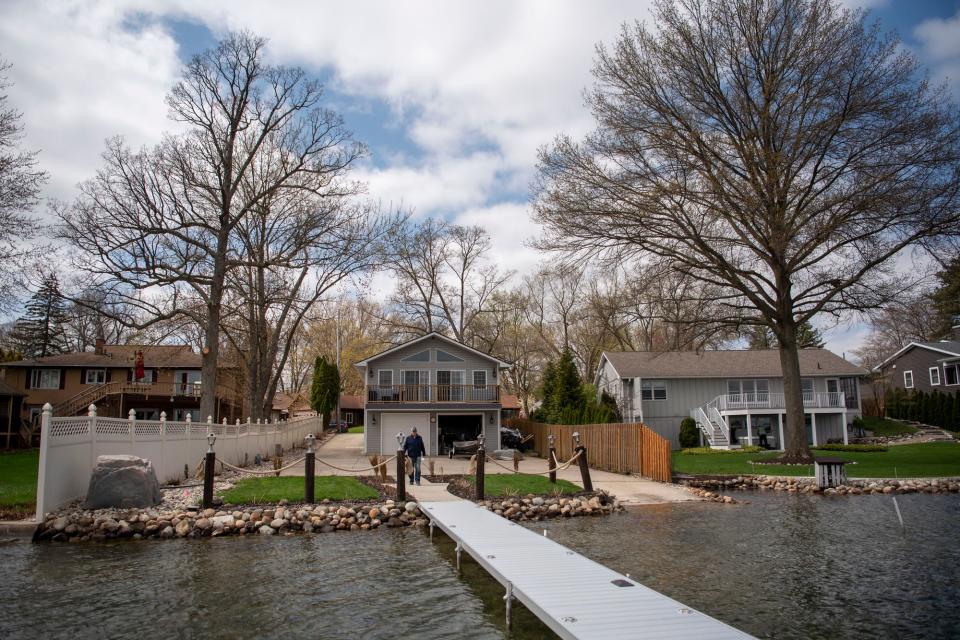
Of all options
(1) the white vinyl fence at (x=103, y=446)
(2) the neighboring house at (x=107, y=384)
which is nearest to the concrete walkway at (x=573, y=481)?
(1) the white vinyl fence at (x=103, y=446)

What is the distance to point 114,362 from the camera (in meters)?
41.4

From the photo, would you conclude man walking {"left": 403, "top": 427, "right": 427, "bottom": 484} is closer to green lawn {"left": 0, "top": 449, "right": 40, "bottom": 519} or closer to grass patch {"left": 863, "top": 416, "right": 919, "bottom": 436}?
green lawn {"left": 0, "top": 449, "right": 40, "bottom": 519}

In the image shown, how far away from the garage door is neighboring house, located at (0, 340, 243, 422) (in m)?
11.2

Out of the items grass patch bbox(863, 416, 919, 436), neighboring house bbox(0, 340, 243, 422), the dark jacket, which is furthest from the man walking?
grass patch bbox(863, 416, 919, 436)

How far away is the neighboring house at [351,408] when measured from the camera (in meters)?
62.9

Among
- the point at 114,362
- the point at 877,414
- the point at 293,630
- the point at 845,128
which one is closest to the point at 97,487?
the point at 293,630

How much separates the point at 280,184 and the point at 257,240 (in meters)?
4.91

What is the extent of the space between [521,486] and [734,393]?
2455 centimetres

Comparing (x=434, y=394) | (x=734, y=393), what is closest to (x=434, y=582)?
(x=434, y=394)

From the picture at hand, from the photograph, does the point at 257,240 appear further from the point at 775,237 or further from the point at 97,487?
the point at 775,237

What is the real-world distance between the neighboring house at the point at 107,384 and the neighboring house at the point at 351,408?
19712 mm

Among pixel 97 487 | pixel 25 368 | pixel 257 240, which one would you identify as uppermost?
pixel 257 240

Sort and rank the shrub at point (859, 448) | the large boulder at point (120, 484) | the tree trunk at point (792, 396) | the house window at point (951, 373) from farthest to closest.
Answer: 1. the house window at point (951, 373)
2. the shrub at point (859, 448)
3. the tree trunk at point (792, 396)
4. the large boulder at point (120, 484)

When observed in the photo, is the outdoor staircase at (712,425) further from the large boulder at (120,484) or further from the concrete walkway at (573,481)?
the large boulder at (120,484)
